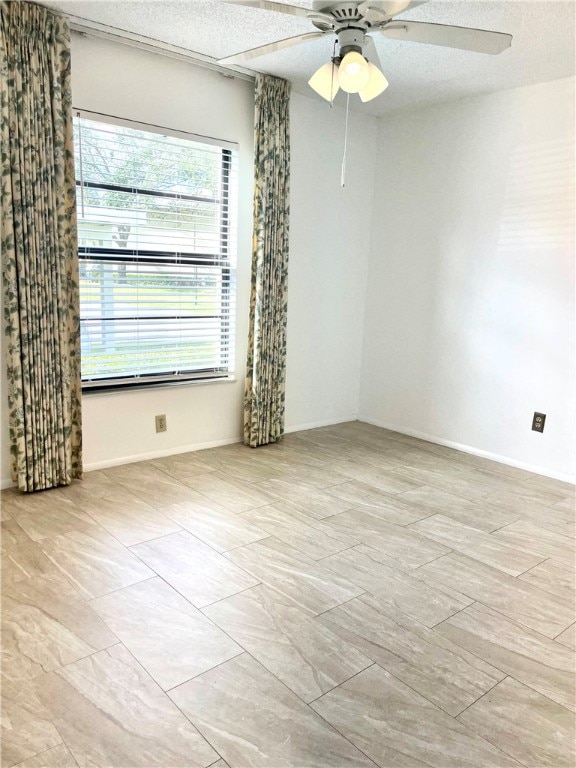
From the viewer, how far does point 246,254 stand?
154 inches

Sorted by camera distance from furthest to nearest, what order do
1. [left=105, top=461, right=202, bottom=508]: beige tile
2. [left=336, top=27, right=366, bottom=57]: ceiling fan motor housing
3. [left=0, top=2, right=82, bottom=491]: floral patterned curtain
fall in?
→ [left=105, top=461, right=202, bottom=508]: beige tile, [left=0, top=2, right=82, bottom=491]: floral patterned curtain, [left=336, top=27, right=366, bottom=57]: ceiling fan motor housing

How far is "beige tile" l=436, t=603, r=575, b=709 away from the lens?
1.78 meters

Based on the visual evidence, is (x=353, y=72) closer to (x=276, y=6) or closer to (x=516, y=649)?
(x=276, y=6)

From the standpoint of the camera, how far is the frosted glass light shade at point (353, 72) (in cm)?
196

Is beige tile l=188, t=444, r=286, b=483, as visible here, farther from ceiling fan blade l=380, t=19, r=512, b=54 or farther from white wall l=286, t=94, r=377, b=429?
ceiling fan blade l=380, t=19, r=512, b=54

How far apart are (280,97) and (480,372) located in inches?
94.3

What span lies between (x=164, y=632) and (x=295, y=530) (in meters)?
0.94

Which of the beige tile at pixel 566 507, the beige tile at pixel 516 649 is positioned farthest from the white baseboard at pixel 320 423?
the beige tile at pixel 516 649

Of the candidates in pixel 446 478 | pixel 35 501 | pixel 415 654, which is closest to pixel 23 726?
pixel 415 654

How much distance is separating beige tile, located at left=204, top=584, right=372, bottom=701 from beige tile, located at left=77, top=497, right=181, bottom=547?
26.7 inches

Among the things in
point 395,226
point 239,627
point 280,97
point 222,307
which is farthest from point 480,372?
point 239,627

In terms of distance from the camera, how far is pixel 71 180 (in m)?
2.96

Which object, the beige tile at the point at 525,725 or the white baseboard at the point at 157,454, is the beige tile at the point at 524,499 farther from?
the white baseboard at the point at 157,454

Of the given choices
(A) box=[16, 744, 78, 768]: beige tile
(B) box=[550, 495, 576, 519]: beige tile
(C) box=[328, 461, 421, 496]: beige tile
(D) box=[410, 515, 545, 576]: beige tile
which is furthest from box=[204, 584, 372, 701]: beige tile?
(B) box=[550, 495, 576, 519]: beige tile
